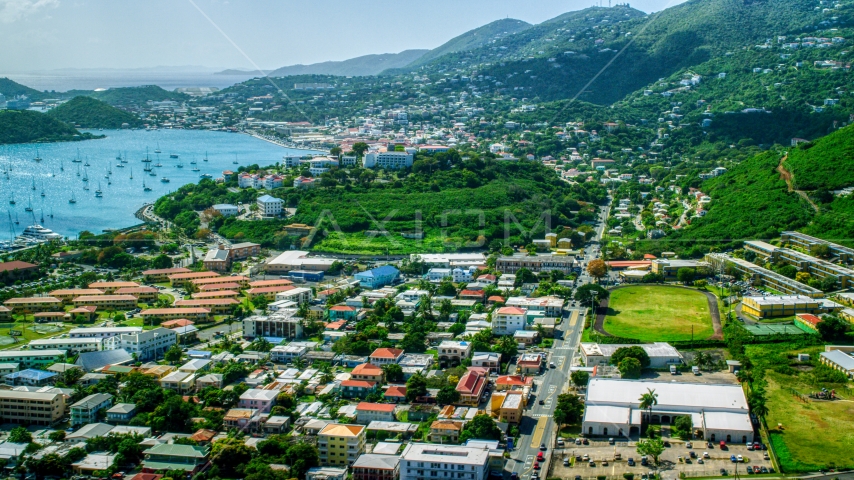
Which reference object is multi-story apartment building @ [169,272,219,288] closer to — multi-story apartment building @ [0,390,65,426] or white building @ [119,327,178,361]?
white building @ [119,327,178,361]

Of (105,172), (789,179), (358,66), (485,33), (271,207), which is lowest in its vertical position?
(105,172)


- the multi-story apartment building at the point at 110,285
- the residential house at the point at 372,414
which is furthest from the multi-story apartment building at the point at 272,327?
the multi-story apartment building at the point at 110,285

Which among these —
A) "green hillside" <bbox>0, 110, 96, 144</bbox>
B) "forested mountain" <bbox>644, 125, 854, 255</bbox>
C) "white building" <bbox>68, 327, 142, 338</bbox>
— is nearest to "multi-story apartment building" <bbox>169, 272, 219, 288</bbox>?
"white building" <bbox>68, 327, 142, 338</bbox>

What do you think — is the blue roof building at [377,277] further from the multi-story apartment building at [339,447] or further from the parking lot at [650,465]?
the parking lot at [650,465]

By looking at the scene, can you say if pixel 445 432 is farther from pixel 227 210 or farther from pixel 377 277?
pixel 227 210

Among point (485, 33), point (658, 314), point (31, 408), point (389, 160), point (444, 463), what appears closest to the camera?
point (444, 463)

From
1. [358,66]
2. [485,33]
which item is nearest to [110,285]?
[485,33]
